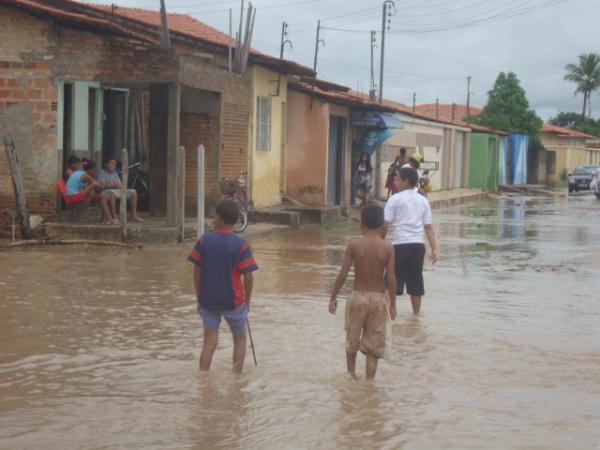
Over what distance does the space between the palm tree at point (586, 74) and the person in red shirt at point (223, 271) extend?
84.4 metres

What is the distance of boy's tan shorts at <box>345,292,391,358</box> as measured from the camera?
7230 millimetres

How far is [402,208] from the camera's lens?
10195 mm

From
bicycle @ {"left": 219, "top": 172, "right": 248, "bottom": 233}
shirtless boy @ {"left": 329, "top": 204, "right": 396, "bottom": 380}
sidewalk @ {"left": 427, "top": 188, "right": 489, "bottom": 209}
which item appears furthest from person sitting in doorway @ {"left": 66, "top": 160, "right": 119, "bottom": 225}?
sidewalk @ {"left": 427, "top": 188, "right": 489, "bottom": 209}

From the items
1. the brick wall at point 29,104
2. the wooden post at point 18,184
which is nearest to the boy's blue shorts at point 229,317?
the wooden post at point 18,184

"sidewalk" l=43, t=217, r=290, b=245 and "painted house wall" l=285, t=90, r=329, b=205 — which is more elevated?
"painted house wall" l=285, t=90, r=329, b=205

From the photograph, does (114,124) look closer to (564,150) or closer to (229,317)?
(229,317)

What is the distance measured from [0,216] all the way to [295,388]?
10.2 metres

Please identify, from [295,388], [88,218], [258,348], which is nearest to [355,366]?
[295,388]

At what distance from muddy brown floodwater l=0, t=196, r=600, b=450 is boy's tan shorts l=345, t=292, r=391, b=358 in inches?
12.9

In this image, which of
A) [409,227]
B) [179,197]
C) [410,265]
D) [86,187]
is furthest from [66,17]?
[410,265]

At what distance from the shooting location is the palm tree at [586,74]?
86.8m

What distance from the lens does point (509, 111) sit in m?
57.7

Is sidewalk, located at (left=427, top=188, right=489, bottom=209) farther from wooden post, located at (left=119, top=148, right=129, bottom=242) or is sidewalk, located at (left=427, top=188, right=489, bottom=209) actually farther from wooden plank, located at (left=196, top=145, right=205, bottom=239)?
wooden post, located at (left=119, top=148, right=129, bottom=242)

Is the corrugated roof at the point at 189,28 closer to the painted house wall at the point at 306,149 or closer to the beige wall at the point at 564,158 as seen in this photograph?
the painted house wall at the point at 306,149
